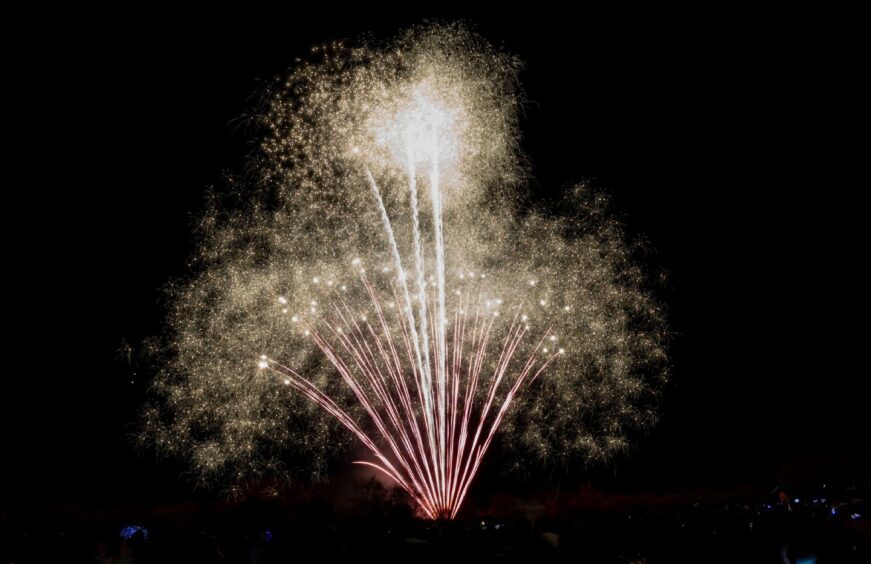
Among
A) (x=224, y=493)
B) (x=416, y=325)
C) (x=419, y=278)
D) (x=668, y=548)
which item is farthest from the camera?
(x=224, y=493)

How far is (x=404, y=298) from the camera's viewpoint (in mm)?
15578

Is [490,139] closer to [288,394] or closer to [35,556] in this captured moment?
[288,394]

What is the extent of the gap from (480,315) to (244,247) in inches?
192

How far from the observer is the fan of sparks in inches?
553

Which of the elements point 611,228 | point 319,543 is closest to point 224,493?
point 611,228

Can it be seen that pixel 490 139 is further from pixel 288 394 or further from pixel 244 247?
pixel 288 394

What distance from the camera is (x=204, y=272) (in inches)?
595

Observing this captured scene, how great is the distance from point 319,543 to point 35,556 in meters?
3.48

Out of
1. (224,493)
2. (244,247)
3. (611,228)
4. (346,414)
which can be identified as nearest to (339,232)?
(244,247)

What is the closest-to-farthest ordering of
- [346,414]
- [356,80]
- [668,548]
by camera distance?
1. [668,548]
2. [356,80]
3. [346,414]

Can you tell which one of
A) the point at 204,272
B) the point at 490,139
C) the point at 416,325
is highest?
the point at 490,139

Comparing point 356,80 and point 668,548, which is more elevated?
point 356,80

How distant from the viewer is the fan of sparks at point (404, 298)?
14.1 meters

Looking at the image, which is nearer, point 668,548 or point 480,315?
point 668,548
